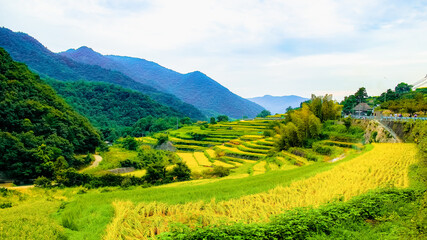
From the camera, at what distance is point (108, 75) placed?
13525cm

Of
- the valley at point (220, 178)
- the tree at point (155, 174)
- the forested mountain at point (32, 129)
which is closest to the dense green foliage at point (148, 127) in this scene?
the valley at point (220, 178)

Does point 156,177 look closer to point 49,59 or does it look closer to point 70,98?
point 70,98

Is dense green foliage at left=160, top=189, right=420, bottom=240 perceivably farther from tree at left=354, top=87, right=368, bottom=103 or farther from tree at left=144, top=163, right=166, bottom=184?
tree at left=354, top=87, right=368, bottom=103

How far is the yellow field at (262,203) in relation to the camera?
5.14 meters

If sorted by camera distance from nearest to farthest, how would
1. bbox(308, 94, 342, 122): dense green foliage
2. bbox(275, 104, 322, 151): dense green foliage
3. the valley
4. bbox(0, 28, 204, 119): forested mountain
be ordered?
the valley
bbox(275, 104, 322, 151): dense green foliage
bbox(308, 94, 342, 122): dense green foliage
bbox(0, 28, 204, 119): forested mountain

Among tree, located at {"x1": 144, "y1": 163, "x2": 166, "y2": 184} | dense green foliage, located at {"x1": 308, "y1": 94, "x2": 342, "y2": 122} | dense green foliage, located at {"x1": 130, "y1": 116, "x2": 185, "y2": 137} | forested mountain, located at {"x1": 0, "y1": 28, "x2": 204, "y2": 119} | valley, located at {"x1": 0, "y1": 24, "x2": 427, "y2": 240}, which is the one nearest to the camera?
valley, located at {"x1": 0, "y1": 24, "x2": 427, "y2": 240}

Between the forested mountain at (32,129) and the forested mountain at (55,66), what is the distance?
75.0 m

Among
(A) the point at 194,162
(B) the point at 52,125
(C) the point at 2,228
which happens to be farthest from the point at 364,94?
(C) the point at 2,228

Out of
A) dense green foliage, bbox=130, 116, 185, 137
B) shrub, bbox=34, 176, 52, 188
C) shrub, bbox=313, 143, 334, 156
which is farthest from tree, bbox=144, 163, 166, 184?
dense green foliage, bbox=130, 116, 185, 137

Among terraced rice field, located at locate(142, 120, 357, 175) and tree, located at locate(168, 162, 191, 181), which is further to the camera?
terraced rice field, located at locate(142, 120, 357, 175)

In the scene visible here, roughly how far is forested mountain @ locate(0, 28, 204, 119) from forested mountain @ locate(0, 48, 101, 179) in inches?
2954

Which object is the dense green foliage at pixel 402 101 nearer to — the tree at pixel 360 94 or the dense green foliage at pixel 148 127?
the tree at pixel 360 94

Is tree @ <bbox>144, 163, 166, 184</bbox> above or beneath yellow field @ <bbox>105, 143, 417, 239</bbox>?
beneath

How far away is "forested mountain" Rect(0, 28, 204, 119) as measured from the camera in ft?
364
